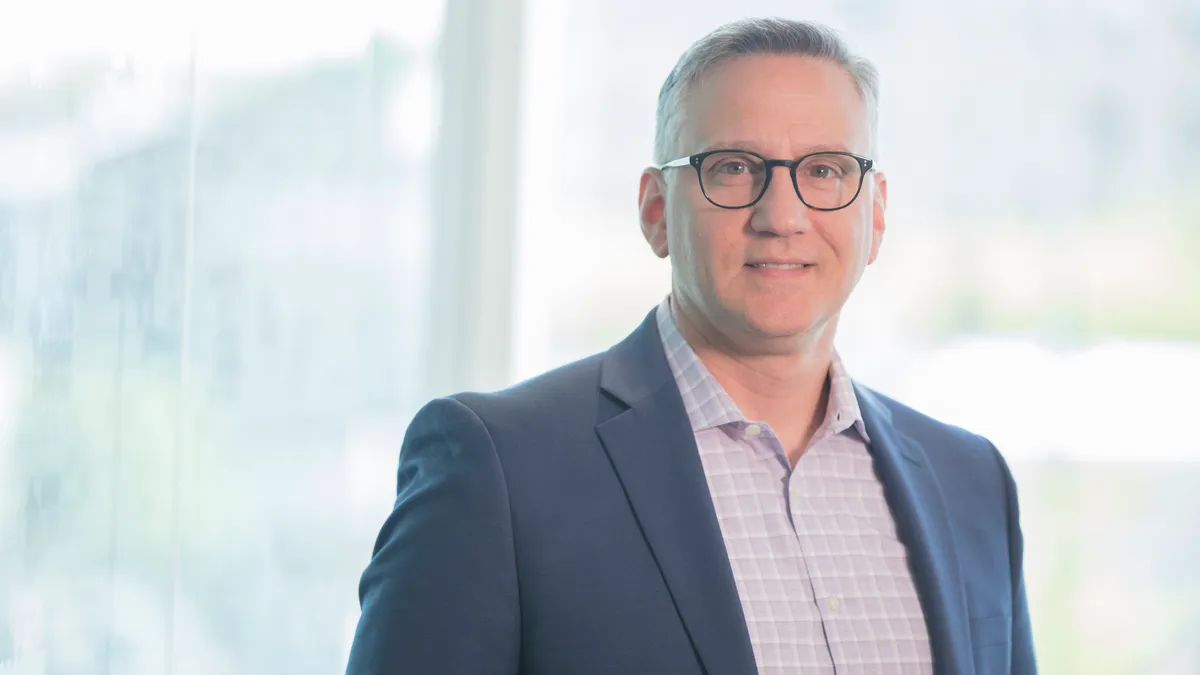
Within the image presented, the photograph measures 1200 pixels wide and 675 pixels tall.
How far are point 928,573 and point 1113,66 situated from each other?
1.74 meters

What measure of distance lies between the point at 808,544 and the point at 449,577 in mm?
510

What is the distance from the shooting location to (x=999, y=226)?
101 inches

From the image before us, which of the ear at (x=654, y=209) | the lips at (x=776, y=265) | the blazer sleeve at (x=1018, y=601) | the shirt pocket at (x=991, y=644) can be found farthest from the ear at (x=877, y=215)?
the shirt pocket at (x=991, y=644)

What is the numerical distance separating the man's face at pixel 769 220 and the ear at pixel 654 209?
5 centimetres

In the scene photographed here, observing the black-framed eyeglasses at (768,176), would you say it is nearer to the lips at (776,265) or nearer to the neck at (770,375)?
the lips at (776,265)

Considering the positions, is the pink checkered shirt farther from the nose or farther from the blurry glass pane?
the blurry glass pane

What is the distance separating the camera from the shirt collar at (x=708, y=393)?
1475 millimetres

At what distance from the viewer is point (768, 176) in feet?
4.75

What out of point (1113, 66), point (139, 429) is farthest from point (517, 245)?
point (1113, 66)

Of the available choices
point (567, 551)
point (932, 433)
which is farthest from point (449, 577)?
point (932, 433)

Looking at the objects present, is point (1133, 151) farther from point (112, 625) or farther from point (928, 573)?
point (112, 625)

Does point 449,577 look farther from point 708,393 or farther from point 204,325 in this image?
point 204,325

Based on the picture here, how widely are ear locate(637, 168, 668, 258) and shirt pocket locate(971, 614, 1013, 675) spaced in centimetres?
73

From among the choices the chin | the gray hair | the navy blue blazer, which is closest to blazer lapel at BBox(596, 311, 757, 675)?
the navy blue blazer
